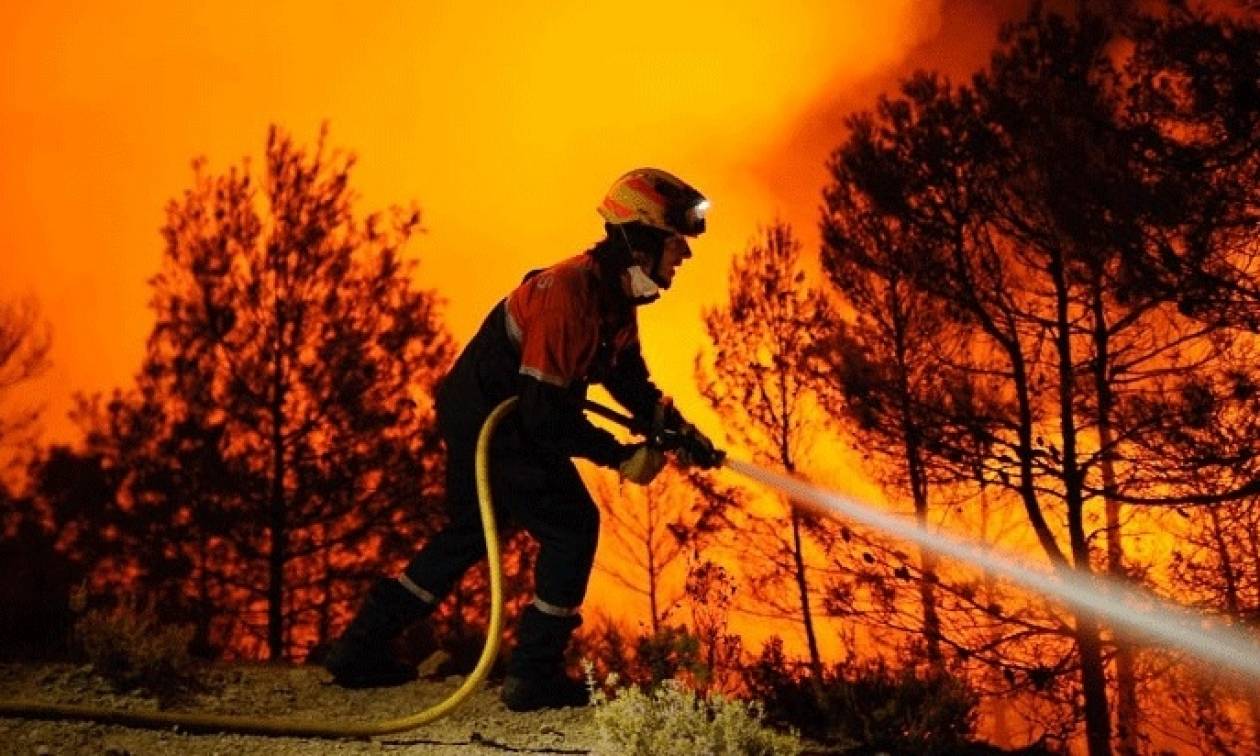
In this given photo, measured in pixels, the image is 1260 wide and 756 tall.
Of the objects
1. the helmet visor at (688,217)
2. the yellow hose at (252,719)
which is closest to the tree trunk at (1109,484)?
the helmet visor at (688,217)

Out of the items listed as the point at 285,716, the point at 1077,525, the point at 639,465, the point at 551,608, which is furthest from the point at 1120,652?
the point at 285,716

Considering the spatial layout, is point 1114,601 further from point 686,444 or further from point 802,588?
point 686,444

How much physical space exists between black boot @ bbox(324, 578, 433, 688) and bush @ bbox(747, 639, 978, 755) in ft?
4.95

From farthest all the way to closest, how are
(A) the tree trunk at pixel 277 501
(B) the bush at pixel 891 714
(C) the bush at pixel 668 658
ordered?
(A) the tree trunk at pixel 277 501, (C) the bush at pixel 668 658, (B) the bush at pixel 891 714

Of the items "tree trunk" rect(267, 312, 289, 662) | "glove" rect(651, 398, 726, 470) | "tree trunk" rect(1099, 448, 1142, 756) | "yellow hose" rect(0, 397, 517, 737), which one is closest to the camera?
"yellow hose" rect(0, 397, 517, 737)

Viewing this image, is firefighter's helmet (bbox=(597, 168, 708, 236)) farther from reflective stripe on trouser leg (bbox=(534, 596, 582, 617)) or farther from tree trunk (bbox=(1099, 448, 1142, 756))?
tree trunk (bbox=(1099, 448, 1142, 756))

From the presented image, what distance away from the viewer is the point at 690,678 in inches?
179

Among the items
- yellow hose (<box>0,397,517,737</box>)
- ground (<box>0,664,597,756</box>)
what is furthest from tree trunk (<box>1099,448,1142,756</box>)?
yellow hose (<box>0,397,517,737</box>)

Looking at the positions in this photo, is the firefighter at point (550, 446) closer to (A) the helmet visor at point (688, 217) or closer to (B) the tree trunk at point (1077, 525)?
(A) the helmet visor at point (688, 217)

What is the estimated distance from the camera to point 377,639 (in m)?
4.20

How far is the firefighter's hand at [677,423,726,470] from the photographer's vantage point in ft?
13.8

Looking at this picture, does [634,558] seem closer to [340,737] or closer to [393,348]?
[393,348]

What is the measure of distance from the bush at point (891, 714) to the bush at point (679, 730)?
2.69 feet

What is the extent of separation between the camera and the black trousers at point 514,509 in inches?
155
